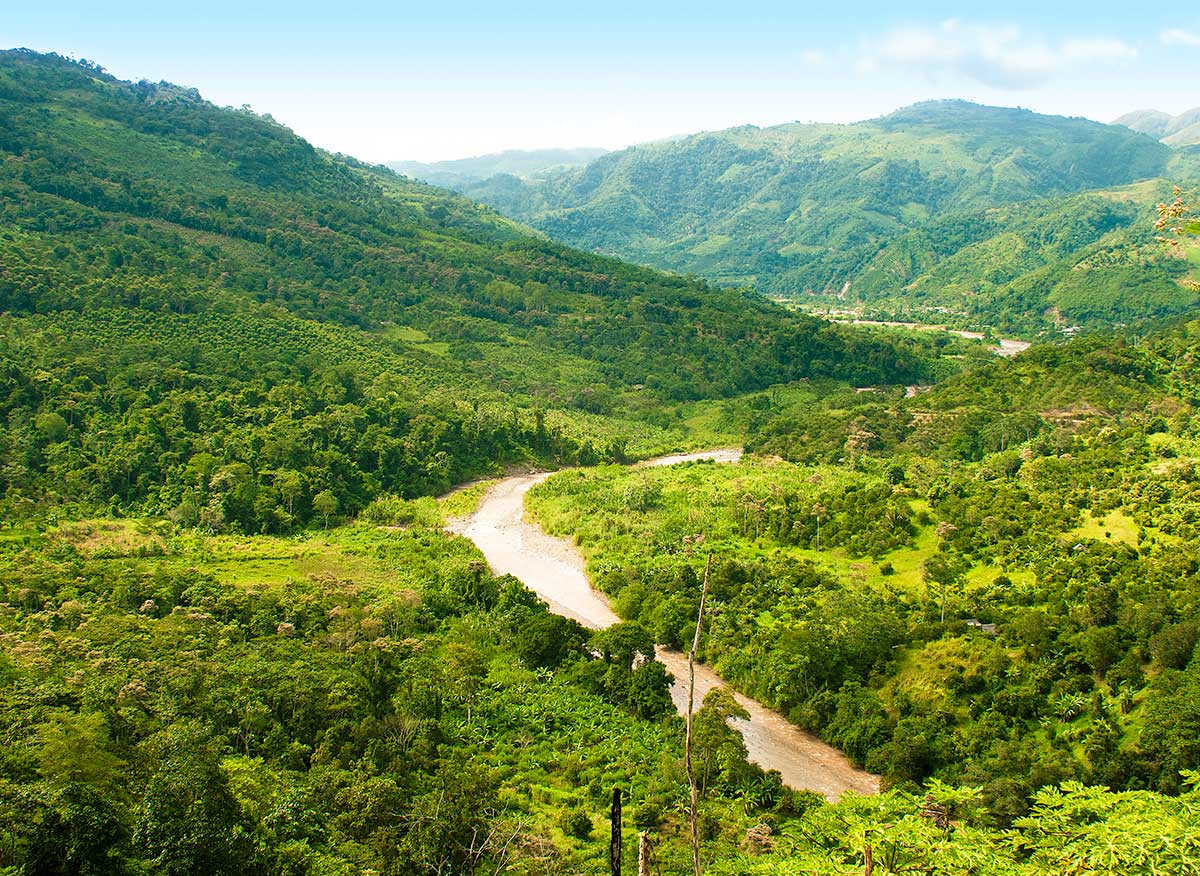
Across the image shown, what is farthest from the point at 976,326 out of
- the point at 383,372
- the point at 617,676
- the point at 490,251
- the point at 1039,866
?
the point at 1039,866

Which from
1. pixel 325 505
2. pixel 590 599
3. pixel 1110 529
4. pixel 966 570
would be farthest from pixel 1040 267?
pixel 325 505

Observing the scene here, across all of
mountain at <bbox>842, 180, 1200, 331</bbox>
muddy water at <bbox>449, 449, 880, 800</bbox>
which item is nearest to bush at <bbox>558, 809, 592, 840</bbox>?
muddy water at <bbox>449, 449, 880, 800</bbox>

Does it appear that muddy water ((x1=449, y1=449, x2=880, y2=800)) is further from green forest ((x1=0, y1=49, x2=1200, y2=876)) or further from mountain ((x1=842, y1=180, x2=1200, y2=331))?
mountain ((x1=842, y1=180, x2=1200, y2=331))

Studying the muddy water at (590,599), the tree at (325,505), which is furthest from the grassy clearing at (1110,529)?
the tree at (325,505)

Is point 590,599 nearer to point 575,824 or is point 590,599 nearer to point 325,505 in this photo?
point 325,505

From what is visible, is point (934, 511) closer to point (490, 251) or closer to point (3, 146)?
point (490, 251)
